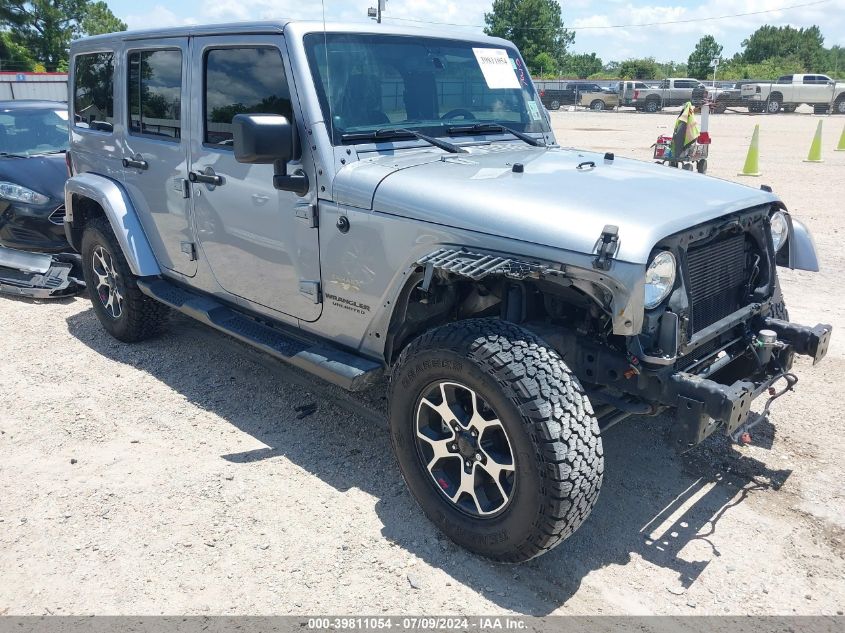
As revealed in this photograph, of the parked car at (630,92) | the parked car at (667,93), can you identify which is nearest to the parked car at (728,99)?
the parked car at (667,93)

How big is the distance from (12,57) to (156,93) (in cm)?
5034

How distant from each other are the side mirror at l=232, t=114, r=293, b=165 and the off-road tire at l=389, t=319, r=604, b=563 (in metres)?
1.12

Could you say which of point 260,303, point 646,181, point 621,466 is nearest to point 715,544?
point 621,466

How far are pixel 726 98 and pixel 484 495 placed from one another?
129 feet

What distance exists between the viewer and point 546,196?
303 centimetres

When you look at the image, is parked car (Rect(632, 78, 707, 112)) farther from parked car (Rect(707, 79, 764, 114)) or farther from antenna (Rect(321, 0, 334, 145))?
antenna (Rect(321, 0, 334, 145))

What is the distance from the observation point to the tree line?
5925 cm

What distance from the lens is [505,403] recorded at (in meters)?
2.77

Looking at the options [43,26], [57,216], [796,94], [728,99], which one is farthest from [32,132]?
[43,26]

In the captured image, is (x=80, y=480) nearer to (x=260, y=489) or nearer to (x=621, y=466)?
(x=260, y=489)

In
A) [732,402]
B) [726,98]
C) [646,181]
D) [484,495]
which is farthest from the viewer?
[726,98]

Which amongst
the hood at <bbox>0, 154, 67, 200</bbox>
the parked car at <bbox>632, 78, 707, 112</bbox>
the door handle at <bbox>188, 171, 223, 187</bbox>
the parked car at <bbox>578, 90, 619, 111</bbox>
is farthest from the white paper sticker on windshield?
the parked car at <bbox>578, 90, 619, 111</bbox>

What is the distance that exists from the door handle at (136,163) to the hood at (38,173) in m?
2.68

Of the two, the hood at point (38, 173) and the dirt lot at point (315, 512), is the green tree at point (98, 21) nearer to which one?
the hood at point (38, 173)
